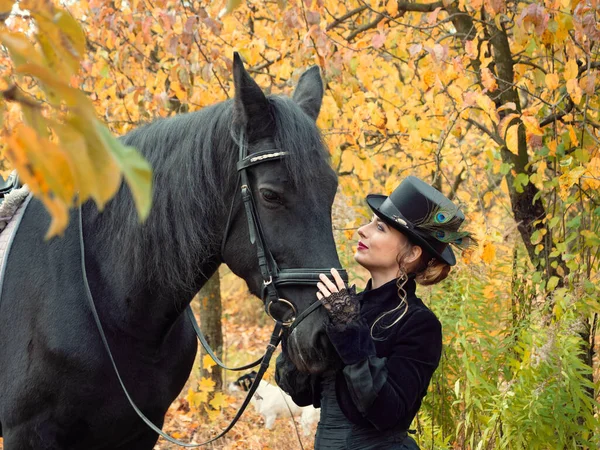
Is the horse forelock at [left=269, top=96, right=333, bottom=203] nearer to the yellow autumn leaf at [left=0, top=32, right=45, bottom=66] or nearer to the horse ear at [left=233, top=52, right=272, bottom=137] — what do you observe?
the horse ear at [left=233, top=52, right=272, bottom=137]

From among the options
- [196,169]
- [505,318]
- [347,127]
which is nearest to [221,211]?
[196,169]

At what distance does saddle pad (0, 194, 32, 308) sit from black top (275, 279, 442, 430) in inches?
47.8

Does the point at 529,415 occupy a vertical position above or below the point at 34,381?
below

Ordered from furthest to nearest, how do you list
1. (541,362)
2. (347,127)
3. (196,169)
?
1. (347,127)
2. (541,362)
3. (196,169)

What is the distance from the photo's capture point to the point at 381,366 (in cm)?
224

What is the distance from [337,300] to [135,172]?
1.43m

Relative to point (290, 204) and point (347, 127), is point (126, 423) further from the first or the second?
point (347, 127)

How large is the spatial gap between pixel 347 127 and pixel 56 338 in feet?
10.9

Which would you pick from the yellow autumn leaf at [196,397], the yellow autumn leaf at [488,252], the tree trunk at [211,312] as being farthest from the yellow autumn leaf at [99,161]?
A: the tree trunk at [211,312]

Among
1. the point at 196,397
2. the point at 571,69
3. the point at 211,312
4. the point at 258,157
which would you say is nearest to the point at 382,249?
the point at 258,157

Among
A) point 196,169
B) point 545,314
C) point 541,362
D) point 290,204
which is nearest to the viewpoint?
point 290,204

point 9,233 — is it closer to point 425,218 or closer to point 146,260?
point 146,260

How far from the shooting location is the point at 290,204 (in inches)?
89.0

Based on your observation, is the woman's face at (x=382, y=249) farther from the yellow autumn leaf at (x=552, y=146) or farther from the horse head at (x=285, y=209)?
the yellow autumn leaf at (x=552, y=146)
